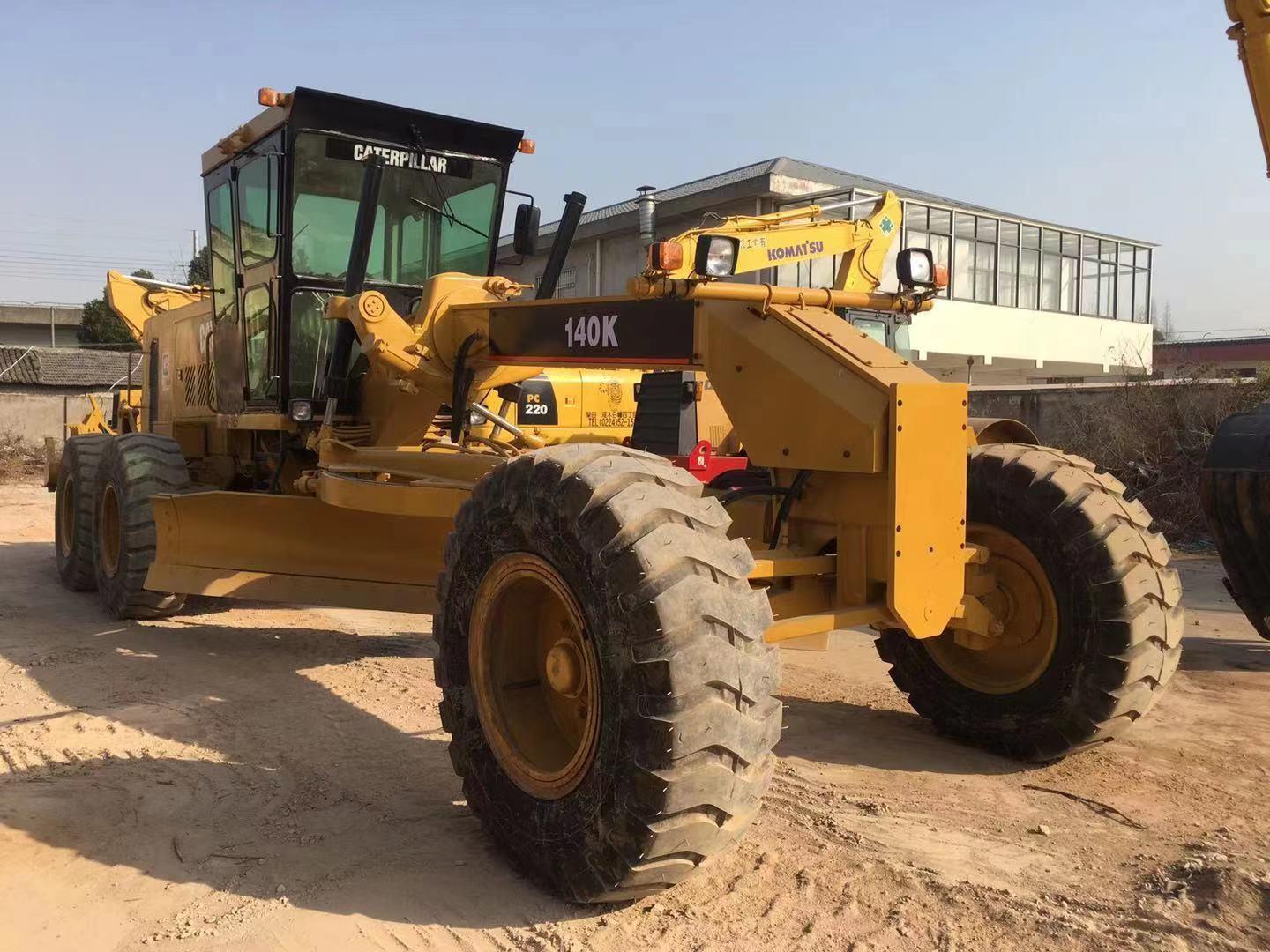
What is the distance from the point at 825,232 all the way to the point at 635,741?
570 centimetres

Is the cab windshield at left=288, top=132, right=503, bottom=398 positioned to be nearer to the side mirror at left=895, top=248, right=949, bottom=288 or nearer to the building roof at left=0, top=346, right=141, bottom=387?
the side mirror at left=895, top=248, right=949, bottom=288

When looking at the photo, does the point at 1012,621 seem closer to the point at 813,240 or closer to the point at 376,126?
the point at 813,240

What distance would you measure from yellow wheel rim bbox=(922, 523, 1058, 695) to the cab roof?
4.36 m

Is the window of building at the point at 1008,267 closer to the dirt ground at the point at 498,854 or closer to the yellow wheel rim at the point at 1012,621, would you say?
the dirt ground at the point at 498,854

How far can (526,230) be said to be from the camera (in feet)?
22.2

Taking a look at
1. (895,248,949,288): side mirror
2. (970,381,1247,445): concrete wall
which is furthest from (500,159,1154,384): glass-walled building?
(895,248,949,288): side mirror

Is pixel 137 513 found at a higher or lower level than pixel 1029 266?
lower

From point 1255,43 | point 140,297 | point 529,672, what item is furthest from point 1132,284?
point 529,672

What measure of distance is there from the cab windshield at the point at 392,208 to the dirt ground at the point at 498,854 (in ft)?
8.89

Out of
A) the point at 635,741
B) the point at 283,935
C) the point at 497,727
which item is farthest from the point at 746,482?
the point at 283,935

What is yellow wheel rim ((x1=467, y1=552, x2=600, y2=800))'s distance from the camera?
347cm

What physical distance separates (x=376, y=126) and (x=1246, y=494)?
19.1 feet

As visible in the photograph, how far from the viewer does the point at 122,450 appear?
302 inches

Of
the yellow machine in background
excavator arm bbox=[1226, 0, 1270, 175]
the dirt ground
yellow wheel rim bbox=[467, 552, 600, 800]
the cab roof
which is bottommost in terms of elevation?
the dirt ground
